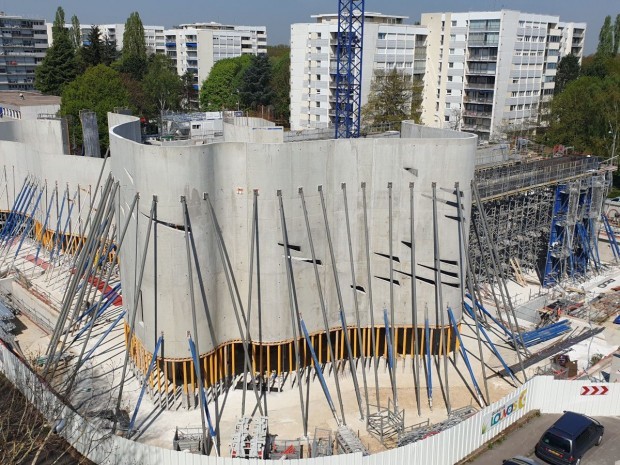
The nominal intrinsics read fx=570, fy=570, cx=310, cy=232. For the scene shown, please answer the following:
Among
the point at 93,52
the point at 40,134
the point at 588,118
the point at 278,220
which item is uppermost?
the point at 93,52

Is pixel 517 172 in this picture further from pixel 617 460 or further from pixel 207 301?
pixel 207 301

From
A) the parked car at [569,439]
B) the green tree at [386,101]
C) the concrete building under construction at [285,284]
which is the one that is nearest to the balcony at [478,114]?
the green tree at [386,101]

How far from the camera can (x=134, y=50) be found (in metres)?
87.4

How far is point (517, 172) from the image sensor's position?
29547 mm

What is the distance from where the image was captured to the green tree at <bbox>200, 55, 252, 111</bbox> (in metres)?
82.8

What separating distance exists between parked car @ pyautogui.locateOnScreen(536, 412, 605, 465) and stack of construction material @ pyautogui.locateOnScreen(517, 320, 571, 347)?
6656 millimetres

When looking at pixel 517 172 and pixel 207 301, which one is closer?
pixel 207 301

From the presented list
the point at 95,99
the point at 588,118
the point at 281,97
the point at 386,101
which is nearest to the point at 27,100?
the point at 95,99

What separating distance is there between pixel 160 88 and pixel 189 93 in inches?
896

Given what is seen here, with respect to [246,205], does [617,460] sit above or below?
below

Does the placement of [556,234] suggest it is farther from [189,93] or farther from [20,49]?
[20,49]

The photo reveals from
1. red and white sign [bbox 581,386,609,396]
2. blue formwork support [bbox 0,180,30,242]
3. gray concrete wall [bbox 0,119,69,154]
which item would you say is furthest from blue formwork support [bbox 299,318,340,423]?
gray concrete wall [bbox 0,119,69,154]

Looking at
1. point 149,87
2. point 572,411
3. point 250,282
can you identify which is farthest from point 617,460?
point 149,87

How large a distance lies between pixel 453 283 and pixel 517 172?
1083 cm
